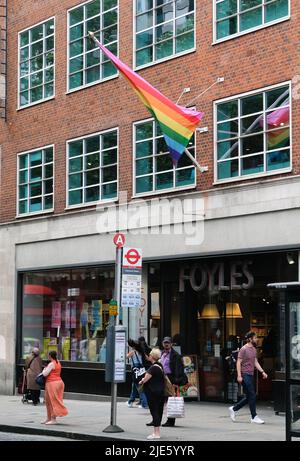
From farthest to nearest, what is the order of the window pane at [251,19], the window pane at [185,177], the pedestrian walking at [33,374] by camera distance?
the pedestrian walking at [33,374]
the window pane at [185,177]
the window pane at [251,19]

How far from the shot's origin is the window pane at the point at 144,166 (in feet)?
84.0

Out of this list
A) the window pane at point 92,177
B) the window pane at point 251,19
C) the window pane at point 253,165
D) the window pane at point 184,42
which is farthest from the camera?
the window pane at point 92,177

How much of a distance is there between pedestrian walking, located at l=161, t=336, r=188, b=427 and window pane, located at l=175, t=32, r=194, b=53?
8.35 meters

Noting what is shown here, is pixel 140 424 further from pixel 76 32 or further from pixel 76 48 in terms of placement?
pixel 76 32

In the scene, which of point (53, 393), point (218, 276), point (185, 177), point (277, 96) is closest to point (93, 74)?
point (185, 177)

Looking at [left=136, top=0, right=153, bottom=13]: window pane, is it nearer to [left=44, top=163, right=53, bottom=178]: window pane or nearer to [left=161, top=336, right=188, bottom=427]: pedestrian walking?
[left=44, top=163, right=53, bottom=178]: window pane

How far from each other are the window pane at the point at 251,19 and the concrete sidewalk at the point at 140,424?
30.0 feet

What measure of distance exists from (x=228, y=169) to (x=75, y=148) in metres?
6.91

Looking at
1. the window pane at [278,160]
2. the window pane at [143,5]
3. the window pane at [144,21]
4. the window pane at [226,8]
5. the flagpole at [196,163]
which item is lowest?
the window pane at [278,160]

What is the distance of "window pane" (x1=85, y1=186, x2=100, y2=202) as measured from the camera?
2742 cm

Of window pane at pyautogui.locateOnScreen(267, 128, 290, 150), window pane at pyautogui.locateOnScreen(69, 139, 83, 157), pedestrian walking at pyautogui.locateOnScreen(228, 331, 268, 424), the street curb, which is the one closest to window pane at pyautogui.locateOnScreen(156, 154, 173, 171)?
window pane at pyautogui.locateOnScreen(267, 128, 290, 150)

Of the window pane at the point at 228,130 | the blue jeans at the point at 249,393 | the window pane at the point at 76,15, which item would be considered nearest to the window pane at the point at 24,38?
the window pane at the point at 76,15

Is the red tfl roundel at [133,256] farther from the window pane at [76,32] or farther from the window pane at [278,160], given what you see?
the window pane at [76,32]

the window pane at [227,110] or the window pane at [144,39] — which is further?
the window pane at [144,39]
